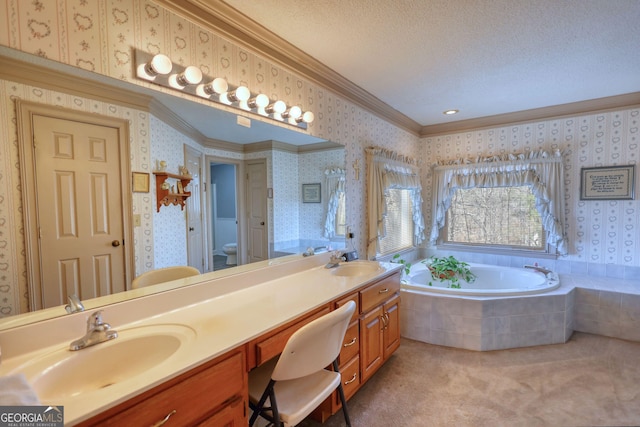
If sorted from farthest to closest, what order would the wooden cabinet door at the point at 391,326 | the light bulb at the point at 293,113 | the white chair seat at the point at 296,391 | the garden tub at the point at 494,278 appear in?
1. the garden tub at the point at 494,278
2. the wooden cabinet door at the point at 391,326
3. the light bulb at the point at 293,113
4. the white chair seat at the point at 296,391

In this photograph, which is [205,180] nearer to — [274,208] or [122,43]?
[274,208]

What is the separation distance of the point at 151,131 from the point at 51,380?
0.98m

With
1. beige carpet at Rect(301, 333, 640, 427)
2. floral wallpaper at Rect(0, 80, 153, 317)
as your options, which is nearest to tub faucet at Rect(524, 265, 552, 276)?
beige carpet at Rect(301, 333, 640, 427)

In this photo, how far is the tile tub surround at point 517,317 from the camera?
260cm

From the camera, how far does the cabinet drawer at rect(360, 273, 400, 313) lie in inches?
75.7

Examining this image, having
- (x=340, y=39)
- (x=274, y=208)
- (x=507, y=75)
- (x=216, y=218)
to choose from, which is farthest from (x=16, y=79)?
(x=507, y=75)

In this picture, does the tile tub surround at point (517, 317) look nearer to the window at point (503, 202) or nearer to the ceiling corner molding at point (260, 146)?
the window at point (503, 202)

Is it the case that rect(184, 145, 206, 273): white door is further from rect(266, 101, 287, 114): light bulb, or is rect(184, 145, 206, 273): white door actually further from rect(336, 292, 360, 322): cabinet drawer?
rect(336, 292, 360, 322): cabinet drawer

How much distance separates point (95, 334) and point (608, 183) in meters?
4.39

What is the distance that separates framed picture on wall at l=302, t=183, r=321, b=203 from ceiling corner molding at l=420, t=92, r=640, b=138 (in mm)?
2459

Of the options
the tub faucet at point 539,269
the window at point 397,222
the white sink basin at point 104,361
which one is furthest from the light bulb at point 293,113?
the tub faucet at point 539,269

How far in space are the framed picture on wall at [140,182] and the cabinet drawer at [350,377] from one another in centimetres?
141

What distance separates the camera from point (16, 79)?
98 centimetres

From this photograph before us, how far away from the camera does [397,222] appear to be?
3699 mm
